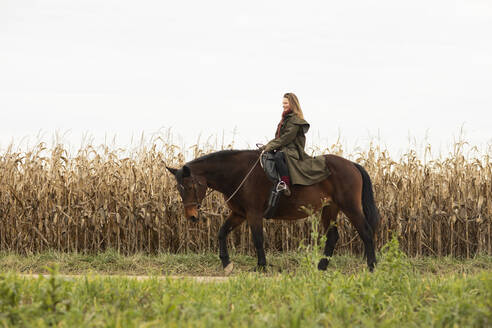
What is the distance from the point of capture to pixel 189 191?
934 centimetres

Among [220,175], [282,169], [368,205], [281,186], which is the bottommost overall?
[368,205]

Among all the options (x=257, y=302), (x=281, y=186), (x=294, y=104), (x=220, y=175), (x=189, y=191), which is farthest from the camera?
(x=294, y=104)

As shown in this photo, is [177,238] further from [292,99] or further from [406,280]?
[406,280]

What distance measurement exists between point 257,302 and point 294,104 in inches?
205

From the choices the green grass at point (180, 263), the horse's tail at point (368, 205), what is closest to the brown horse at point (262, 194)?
the horse's tail at point (368, 205)

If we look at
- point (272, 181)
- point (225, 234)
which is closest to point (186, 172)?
point (225, 234)

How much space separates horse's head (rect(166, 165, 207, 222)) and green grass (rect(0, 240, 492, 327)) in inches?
105

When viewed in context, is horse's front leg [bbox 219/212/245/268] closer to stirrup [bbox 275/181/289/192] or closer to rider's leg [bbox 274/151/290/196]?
stirrup [bbox 275/181/289/192]

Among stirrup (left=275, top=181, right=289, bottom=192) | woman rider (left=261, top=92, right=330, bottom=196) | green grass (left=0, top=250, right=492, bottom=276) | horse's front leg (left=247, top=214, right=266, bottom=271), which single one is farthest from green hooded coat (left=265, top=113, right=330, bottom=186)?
green grass (left=0, top=250, right=492, bottom=276)

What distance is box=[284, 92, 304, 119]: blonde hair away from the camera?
9.91 meters

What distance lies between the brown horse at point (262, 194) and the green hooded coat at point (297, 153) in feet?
0.81

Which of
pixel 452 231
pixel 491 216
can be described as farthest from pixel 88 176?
pixel 491 216

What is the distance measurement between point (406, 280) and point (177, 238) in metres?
6.52

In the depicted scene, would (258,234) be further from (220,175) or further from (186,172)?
(186,172)
